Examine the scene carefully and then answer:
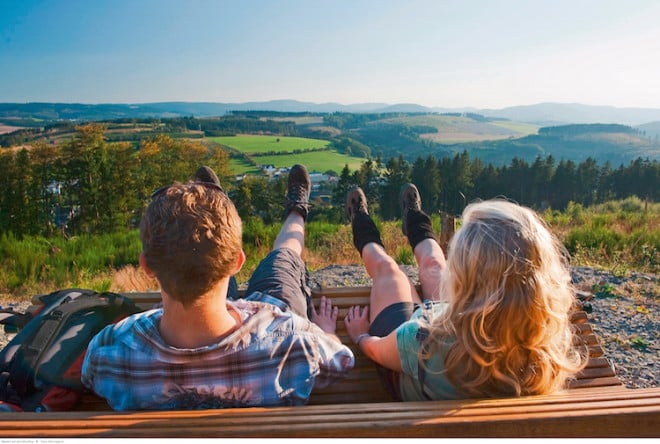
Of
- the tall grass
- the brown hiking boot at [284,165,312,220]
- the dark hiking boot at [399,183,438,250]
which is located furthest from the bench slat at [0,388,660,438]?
the tall grass

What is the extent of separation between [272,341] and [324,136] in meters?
85.0

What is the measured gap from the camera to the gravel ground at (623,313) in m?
3.24

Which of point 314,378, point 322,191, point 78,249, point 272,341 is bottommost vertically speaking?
point 322,191

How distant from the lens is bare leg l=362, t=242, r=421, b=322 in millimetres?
2195

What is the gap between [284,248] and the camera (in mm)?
2639

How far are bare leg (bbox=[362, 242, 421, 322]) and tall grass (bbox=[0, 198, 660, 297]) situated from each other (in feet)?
10.3

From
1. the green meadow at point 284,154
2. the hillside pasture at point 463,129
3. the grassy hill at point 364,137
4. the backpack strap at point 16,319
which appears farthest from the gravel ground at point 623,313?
the hillside pasture at point 463,129

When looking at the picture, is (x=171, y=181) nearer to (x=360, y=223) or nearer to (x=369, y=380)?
(x=360, y=223)

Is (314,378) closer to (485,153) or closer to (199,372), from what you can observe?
(199,372)

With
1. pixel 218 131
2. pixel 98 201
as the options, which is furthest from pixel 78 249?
pixel 218 131

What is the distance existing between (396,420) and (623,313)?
3.93 m

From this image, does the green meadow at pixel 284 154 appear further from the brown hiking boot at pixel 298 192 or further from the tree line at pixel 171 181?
the brown hiking boot at pixel 298 192

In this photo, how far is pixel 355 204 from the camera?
354 cm

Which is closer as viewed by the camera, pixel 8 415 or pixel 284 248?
pixel 8 415
